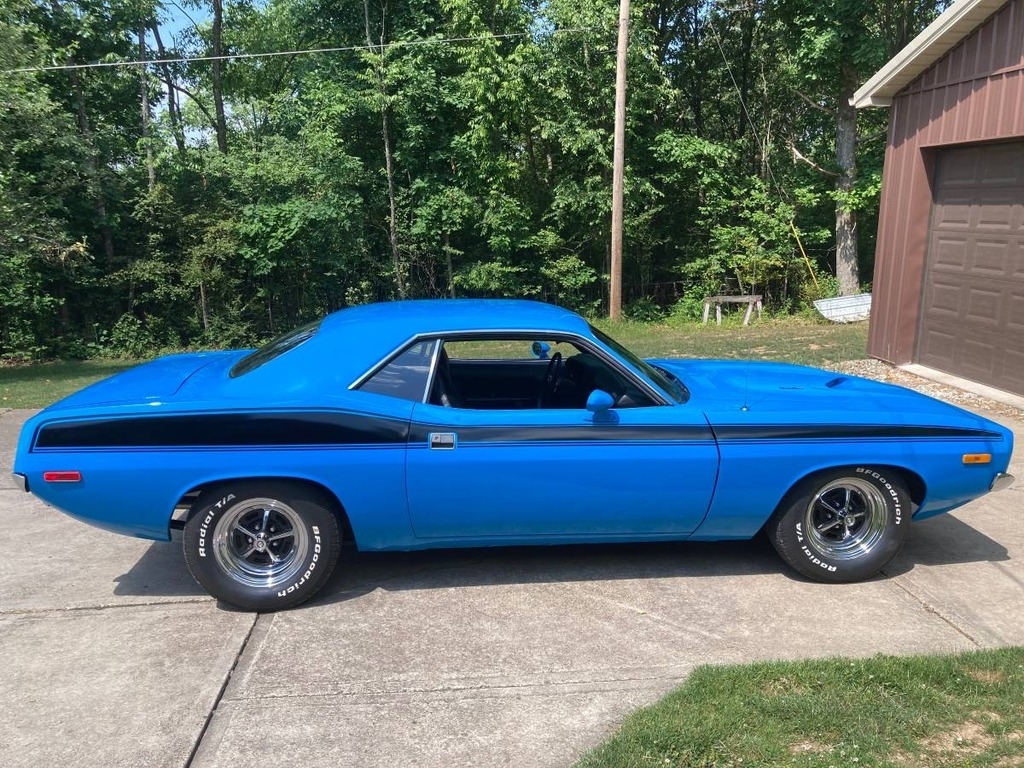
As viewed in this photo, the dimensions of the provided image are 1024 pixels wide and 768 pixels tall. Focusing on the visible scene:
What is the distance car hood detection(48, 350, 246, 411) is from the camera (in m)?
3.97

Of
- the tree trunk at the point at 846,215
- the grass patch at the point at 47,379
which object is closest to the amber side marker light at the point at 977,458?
the grass patch at the point at 47,379

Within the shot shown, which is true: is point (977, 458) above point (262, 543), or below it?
above

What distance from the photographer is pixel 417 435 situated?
394 cm

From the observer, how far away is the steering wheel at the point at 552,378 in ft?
16.1

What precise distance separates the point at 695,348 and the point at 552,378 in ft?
31.3

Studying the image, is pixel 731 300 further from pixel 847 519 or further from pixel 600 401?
pixel 600 401

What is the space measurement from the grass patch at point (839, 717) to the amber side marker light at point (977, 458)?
1.10 m

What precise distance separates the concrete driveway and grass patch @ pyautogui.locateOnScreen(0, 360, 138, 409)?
594 centimetres

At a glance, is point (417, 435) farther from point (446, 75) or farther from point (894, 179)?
point (446, 75)

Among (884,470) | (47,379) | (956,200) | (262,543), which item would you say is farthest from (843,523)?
(47,379)

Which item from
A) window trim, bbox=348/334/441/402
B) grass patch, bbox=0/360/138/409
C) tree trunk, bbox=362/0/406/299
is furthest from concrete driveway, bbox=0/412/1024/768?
tree trunk, bbox=362/0/406/299

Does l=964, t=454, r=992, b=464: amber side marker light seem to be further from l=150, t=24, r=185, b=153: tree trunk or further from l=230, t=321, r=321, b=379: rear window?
l=150, t=24, r=185, b=153: tree trunk

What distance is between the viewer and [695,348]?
1402cm

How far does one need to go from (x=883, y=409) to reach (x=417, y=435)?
2.43 m
